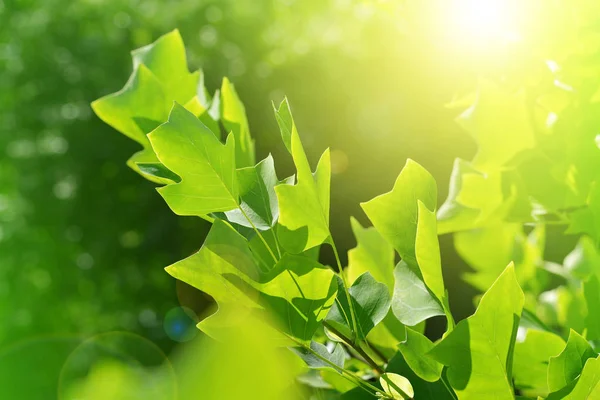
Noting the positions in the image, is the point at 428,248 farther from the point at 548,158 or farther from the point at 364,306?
the point at 548,158

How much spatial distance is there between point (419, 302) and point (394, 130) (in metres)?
3.39

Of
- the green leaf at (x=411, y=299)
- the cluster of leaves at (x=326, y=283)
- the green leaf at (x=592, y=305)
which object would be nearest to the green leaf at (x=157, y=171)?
the cluster of leaves at (x=326, y=283)

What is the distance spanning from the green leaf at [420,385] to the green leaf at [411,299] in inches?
1.0

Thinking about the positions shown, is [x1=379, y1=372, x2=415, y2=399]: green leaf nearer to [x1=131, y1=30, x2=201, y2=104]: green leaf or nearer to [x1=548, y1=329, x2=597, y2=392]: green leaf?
[x1=548, y1=329, x2=597, y2=392]: green leaf

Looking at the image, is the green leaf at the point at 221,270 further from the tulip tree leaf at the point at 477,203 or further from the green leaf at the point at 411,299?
the tulip tree leaf at the point at 477,203

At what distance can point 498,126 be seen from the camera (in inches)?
14.2

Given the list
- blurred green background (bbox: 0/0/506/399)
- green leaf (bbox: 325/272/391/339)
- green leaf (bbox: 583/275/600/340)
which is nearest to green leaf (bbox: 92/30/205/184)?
green leaf (bbox: 325/272/391/339)

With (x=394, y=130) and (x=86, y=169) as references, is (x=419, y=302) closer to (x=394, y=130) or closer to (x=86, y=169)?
(x=394, y=130)

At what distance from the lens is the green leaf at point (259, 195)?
241 millimetres

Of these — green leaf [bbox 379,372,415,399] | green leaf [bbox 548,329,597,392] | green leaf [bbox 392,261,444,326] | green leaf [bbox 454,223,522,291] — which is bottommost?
green leaf [bbox 454,223,522,291]

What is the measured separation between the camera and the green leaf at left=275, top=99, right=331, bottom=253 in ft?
0.72

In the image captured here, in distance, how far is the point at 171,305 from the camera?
463 cm

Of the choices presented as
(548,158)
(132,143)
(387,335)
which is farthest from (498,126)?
(132,143)

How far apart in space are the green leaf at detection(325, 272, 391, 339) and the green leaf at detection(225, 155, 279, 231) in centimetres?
4
